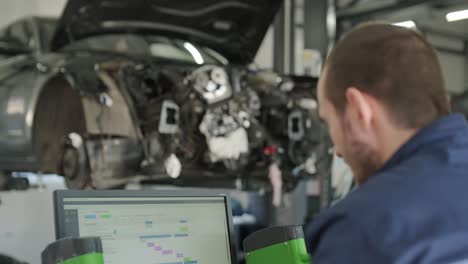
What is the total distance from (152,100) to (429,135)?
2490 mm

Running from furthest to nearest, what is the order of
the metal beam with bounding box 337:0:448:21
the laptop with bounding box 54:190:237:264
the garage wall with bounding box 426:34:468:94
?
1. the garage wall with bounding box 426:34:468:94
2. the metal beam with bounding box 337:0:448:21
3. the laptop with bounding box 54:190:237:264

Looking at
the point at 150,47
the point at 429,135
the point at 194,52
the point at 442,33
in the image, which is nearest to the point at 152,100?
the point at 150,47

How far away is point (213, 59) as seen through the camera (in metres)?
4.09

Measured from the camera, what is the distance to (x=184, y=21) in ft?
12.6

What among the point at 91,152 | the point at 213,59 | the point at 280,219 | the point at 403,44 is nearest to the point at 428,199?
the point at 403,44

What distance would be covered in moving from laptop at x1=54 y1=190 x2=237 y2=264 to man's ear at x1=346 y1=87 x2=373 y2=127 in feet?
1.61

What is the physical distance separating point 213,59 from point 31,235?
8.92 feet

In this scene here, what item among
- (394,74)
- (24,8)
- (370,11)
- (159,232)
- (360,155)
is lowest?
(159,232)

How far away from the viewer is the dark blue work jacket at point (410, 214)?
93 centimetres

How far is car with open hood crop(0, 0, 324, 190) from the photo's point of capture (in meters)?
3.20

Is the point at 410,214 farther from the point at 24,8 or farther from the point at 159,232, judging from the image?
the point at 24,8

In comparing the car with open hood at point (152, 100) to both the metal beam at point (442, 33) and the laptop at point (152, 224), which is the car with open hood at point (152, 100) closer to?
the laptop at point (152, 224)

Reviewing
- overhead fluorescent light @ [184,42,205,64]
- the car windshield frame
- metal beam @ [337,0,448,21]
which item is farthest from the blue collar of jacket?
metal beam @ [337,0,448,21]

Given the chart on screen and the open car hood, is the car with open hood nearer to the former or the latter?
the open car hood
